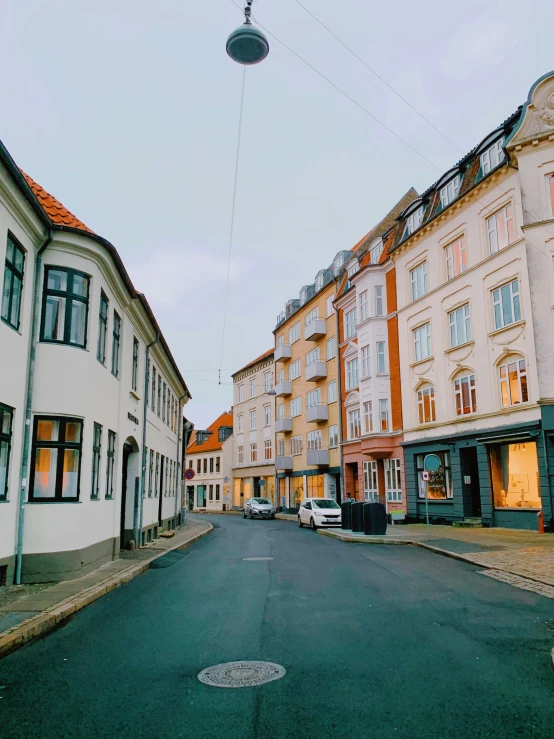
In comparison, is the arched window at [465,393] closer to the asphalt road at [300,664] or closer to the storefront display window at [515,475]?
the storefront display window at [515,475]

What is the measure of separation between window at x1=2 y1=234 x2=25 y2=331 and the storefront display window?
19.3 m

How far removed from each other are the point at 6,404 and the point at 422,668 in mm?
8253

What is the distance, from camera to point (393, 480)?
3441 cm

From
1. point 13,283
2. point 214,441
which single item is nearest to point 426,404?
point 13,283

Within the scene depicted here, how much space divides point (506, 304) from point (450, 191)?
24.2ft

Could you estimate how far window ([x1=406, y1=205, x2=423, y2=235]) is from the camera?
3222cm

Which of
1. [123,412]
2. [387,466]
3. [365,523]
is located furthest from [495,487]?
[123,412]

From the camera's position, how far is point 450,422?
1121 inches

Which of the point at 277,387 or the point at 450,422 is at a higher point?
the point at 277,387

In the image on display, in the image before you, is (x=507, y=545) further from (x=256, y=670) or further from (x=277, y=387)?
(x=277, y=387)

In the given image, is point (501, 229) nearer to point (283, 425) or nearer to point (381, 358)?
point (381, 358)

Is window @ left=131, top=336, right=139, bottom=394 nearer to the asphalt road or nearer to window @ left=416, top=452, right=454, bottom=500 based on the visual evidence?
the asphalt road

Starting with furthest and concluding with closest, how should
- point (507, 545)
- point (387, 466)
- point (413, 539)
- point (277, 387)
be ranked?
point (277, 387) → point (387, 466) → point (413, 539) → point (507, 545)

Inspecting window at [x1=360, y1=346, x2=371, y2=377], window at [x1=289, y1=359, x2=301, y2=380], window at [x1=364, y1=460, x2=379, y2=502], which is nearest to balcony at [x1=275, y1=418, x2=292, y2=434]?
window at [x1=289, y1=359, x2=301, y2=380]
